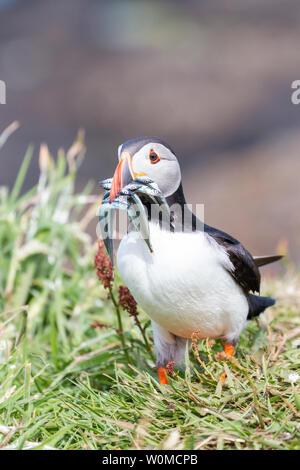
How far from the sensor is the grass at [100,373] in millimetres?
2234

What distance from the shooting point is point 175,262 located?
7.86 feet

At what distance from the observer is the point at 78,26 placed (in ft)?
39.9

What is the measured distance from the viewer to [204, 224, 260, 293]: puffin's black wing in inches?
103

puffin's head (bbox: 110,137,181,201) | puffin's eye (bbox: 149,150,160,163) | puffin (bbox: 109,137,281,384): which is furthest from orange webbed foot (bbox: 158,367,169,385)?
puffin's eye (bbox: 149,150,160,163)

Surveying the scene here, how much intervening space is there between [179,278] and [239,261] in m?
0.37

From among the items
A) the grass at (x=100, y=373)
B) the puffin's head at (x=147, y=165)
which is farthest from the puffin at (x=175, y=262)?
the grass at (x=100, y=373)

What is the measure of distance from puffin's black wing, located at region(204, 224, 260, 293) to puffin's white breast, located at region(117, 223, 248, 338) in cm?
5

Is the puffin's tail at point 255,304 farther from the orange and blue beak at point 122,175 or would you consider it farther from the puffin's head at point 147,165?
the orange and blue beak at point 122,175

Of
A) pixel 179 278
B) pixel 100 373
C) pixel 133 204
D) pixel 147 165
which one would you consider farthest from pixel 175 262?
pixel 100 373

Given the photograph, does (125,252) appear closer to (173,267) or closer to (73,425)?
(173,267)

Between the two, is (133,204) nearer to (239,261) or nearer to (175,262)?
(175,262)

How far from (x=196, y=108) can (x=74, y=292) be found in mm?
6519
